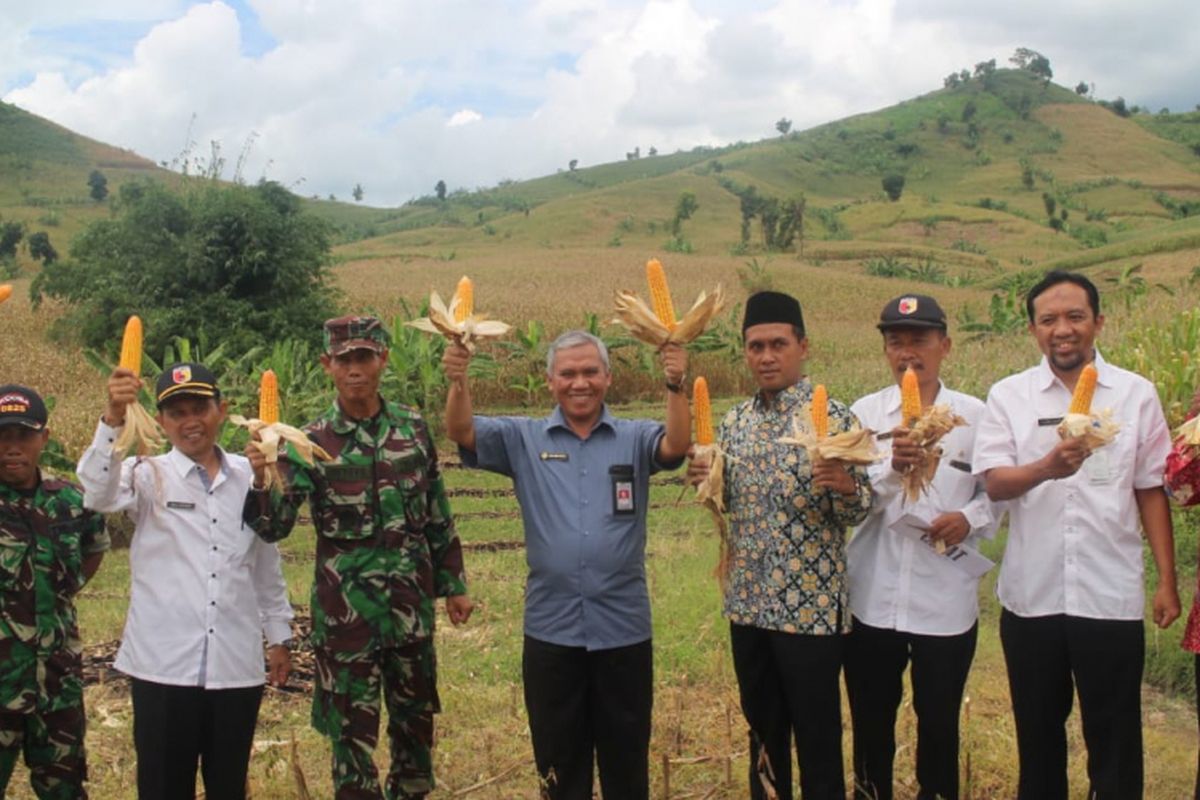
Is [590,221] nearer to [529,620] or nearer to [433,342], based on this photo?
[433,342]

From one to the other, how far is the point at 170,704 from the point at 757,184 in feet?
267

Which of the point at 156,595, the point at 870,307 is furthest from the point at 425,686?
the point at 870,307

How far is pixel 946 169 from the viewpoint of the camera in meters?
83.1

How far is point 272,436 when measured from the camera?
292 centimetres

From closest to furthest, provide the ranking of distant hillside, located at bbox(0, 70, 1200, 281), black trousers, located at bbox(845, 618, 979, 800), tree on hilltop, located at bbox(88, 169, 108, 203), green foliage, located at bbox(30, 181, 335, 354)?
black trousers, located at bbox(845, 618, 979, 800) → green foliage, located at bbox(30, 181, 335, 354) → distant hillside, located at bbox(0, 70, 1200, 281) → tree on hilltop, located at bbox(88, 169, 108, 203)

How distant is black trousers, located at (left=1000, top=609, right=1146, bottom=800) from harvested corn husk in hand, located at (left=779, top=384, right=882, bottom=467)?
0.83 meters

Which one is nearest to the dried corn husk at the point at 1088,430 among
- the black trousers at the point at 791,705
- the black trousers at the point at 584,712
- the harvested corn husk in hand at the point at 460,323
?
the black trousers at the point at 791,705

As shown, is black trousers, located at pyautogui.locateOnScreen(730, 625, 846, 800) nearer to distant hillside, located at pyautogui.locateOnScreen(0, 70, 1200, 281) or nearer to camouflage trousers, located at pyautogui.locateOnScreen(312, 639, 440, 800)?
camouflage trousers, located at pyautogui.locateOnScreen(312, 639, 440, 800)

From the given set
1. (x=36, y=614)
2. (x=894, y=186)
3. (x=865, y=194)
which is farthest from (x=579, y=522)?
(x=865, y=194)

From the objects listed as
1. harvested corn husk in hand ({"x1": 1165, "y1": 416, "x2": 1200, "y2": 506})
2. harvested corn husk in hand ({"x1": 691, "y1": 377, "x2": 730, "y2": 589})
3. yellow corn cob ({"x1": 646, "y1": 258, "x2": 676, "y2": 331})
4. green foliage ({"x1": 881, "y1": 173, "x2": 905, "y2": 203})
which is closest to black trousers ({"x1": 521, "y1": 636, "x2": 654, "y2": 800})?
harvested corn husk in hand ({"x1": 691, "y1": 377, "x2": 730, "y2": 589})

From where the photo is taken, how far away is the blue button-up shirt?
3.25 m

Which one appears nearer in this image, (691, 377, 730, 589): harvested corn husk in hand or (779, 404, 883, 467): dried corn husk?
(779, 404, 883, 467): dried corn husk

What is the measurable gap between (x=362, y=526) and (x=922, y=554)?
1.85 m

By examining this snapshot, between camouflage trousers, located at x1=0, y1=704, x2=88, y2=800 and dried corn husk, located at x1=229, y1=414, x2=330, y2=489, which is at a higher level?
dried corn husk, located at x1=229, y1=414, x2=330, y2=489
